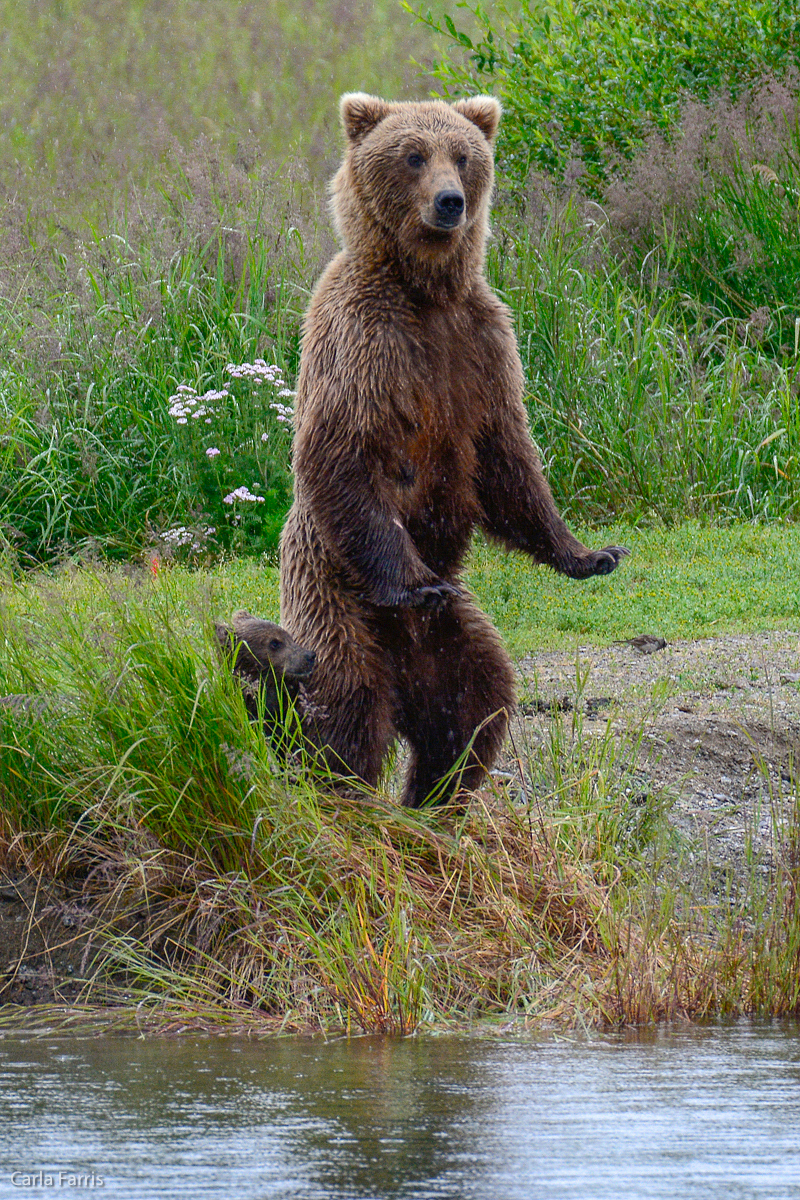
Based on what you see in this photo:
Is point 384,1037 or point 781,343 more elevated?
point 781,343

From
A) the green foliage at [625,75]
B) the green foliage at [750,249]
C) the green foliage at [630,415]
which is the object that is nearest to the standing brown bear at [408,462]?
the green foliage at [630,415]

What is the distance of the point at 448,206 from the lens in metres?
4.17

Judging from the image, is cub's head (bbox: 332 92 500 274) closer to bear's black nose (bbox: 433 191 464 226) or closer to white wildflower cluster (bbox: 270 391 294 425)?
bear's black nose (bbox: 433 191 464 226)

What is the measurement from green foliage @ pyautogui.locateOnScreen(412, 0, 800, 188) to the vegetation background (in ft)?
0.12

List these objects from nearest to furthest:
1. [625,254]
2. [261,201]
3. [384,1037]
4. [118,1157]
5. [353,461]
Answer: [118,1157] < [384,1037] < [353,461] < [261,201] < [625,254]

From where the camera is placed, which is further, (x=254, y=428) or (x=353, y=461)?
(x=254, y=428)

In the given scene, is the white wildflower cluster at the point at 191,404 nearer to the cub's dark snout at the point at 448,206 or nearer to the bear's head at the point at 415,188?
the bear's head at the point at 415,188

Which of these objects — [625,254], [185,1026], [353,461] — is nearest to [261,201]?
[625,254]

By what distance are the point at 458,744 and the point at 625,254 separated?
8.53 meters

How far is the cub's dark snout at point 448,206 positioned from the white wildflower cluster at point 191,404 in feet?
17.4

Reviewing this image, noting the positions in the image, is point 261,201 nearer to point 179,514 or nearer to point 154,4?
point 179,514

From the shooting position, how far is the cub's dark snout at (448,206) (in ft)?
13.7

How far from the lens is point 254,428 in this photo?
9703mm

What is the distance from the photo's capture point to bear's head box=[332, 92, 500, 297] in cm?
425
